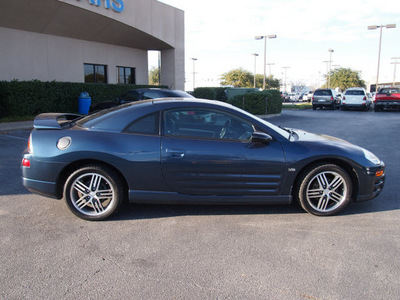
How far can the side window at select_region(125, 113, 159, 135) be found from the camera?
410cm

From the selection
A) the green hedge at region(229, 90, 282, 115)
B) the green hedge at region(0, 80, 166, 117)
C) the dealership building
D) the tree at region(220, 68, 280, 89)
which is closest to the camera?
the green hedge at region(0, 80, 166, 117)

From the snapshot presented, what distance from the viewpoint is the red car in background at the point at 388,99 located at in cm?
2350

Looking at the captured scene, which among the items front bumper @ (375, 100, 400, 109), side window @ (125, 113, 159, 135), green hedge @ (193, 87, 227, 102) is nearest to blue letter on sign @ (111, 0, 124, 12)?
green hedge @ (193, 87, 227, 102)

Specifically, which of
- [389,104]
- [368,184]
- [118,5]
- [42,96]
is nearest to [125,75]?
[118,5]

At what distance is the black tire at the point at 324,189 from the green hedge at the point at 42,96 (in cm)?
1254

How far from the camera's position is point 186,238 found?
364cm

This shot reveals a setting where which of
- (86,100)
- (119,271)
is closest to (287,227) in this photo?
(119,271)

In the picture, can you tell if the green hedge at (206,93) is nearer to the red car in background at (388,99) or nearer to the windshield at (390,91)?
the red car in background at (388,99)

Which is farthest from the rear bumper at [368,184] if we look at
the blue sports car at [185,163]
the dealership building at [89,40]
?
the dealership building at [89,40]

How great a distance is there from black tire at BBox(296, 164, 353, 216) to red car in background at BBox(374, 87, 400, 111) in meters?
22.7

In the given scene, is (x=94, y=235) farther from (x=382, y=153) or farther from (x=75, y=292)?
(x=382, y=153)

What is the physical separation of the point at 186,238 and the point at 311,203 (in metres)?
1.68

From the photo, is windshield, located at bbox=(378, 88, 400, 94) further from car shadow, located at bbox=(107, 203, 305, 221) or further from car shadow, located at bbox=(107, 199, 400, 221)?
car shadow, located at bbox=(107, 203, 305, 221)

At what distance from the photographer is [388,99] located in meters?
23.6
